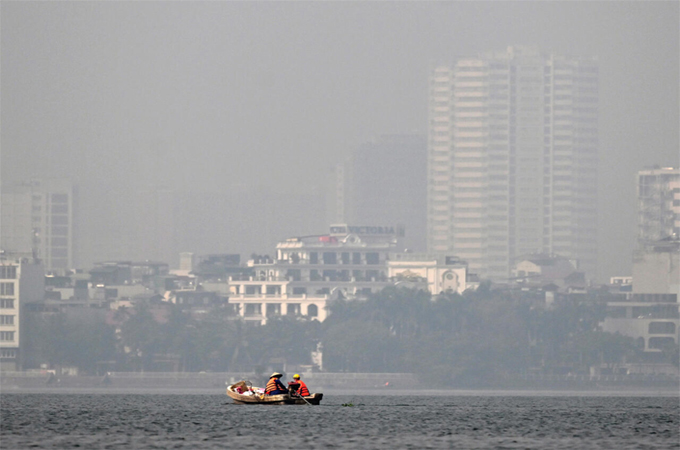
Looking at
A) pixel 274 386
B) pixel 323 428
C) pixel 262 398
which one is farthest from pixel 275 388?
pixel 323 428

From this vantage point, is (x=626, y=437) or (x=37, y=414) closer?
(x=626, y=437)

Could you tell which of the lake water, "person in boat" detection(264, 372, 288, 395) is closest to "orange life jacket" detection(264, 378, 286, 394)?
"person in boat" detection(264, 372, 288, 395)

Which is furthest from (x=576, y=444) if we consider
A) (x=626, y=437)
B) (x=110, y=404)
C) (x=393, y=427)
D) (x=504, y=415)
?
(x=110, y=404)

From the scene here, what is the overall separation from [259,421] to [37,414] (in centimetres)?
2075

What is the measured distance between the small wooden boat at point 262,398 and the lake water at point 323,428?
64cm

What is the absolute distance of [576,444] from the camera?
91.2 meters

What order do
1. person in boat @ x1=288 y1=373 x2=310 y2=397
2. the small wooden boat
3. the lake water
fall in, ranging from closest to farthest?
the lake water, person in boat @ x1=288 y1=373 x2=310 y2=397, the small wooden boat

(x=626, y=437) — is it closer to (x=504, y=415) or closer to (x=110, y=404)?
(x=504, y=415)

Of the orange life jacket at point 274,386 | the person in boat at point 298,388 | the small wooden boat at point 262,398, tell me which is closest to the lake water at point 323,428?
the small wooden boat at point 262,398

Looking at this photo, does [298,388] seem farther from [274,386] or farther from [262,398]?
[262,398]

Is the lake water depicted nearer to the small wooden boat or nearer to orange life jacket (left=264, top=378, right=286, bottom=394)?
the small wooden boat

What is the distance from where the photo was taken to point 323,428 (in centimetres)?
9944

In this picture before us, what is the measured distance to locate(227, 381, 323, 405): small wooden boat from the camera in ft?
372

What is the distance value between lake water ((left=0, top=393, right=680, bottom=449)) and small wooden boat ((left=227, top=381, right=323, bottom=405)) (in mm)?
643
